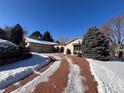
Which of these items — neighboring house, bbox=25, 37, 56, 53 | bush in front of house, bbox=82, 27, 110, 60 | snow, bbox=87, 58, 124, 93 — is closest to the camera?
snow, bbox=87, 58, 124, 93

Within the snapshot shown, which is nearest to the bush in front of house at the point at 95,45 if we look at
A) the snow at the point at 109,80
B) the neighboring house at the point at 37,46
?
the snow at the point at 109,80

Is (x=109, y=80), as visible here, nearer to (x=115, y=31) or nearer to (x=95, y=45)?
(x=95, y=45)

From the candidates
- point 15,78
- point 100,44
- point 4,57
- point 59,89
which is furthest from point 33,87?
point 100,44

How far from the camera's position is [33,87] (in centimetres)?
720

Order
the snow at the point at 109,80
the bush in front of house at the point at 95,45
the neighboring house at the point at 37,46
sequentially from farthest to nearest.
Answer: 1. the neighboring house at the point at 37,46
2. the bush in front of house at the point at 95,45
3. the snow at the point at 109,80

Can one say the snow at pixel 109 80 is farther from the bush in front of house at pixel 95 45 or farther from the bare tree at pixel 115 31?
the bare tree at pixel 115 31

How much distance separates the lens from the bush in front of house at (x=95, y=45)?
2294cm

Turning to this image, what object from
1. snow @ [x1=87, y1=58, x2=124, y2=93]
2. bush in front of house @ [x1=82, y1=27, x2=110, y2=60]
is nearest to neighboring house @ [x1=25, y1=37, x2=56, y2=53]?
bush in front of house @ [x1=82, y1=27, x2=110, y2=60]

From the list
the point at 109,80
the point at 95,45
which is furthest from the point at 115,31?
the point at 109,80

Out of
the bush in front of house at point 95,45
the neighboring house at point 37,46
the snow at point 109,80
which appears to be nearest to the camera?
the snow at point 109,80

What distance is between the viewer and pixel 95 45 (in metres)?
23.8

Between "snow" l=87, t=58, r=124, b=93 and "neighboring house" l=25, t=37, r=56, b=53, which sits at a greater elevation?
"neighboring house" l=25, t=37, r=56, b=53

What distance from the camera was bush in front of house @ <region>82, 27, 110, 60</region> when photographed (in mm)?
22938

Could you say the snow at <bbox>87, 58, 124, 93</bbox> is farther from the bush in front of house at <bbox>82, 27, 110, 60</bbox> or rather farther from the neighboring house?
the neighboring house
